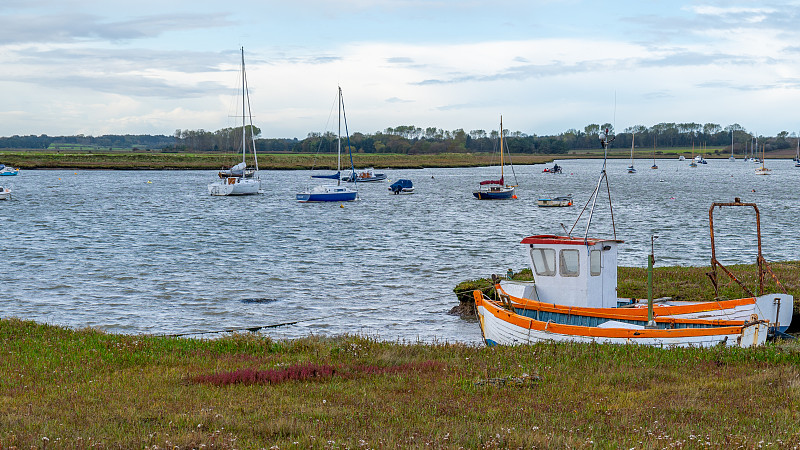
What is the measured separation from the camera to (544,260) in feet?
70.0

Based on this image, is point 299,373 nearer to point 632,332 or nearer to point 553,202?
point 632,332

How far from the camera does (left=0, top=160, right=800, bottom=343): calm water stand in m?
27.1

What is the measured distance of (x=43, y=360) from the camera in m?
15.1

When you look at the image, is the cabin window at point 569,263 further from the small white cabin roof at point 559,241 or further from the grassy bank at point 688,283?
the grassy bank at point 688,283

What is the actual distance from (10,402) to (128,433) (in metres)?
3.11

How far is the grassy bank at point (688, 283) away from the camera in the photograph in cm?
2375

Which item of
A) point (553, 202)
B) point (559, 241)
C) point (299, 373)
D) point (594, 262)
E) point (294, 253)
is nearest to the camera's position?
point (299, 373)

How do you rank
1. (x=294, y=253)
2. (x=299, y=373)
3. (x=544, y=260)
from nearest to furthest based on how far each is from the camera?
(x=299, y=373)
(x=544, y=260)
(x=294, y=253)

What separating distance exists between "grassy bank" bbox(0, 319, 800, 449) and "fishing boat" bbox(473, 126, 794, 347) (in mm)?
1151

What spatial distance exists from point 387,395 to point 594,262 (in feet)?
34.5

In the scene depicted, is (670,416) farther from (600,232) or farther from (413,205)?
(413,205)

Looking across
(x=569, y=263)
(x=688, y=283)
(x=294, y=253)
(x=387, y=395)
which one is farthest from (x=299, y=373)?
(x=294, y=253)

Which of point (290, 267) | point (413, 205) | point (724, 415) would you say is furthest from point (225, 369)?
point (413, 205)

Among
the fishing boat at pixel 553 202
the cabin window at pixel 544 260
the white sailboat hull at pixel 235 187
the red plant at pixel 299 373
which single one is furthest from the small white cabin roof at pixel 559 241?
the white sailboat hull at pixel 235 187
